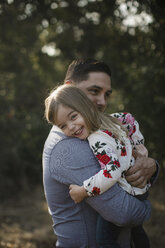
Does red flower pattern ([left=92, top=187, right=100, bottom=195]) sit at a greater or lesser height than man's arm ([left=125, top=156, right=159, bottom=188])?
greater

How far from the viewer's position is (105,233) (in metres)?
1.76

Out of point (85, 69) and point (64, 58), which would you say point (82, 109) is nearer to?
point (85, 69)

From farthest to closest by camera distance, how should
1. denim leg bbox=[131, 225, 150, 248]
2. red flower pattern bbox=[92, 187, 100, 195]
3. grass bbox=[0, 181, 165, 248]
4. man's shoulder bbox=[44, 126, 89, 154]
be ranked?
grass bbox=[0, 181, 165, 248] < denim leg bbox=[131, 225, 150, 248] < man's shoulder bbox=[44, 126, 89, 154] < red flower pattern bbox=[92, 187, 100, 195]

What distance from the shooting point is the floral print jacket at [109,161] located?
163cm

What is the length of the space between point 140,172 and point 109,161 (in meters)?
0.34

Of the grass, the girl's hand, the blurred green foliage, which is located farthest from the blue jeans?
the blurred green foliage

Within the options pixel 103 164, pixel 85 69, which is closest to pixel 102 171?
pixel 103 164

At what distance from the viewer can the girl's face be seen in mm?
1870

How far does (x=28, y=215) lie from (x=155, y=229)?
2.70m

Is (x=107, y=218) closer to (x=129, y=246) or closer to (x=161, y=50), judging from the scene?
(x=129, y=246)

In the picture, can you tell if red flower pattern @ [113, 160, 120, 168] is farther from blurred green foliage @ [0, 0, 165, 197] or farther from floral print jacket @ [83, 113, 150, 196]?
blurred green foliage @ [0, 0, 165, 197]

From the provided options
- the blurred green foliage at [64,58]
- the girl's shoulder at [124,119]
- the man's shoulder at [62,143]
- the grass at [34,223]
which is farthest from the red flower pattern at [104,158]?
the blurred green foliage at [64,58]

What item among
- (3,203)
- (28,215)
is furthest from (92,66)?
(3,203)

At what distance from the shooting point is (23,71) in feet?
27.0
